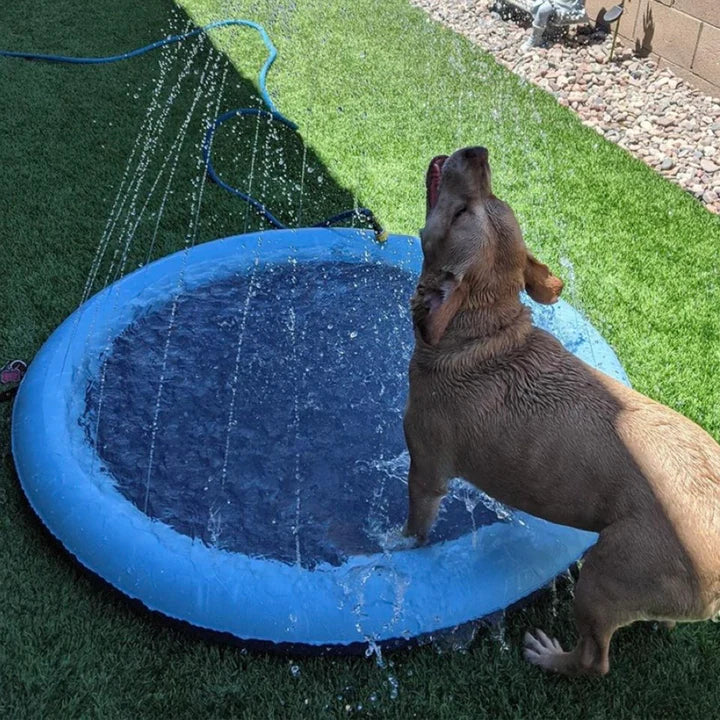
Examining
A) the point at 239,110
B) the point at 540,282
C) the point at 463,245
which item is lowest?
the point at 239,110

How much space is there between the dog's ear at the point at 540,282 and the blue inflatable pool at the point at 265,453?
0.98 meters

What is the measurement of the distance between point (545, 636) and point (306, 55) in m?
7.28

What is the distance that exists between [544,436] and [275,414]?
177 cm

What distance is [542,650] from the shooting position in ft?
10.4

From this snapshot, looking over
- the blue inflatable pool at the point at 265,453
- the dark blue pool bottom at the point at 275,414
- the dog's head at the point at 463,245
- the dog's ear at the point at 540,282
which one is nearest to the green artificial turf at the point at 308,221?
the blue inflatable pool at the point at 265,453

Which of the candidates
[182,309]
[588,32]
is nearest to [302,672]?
[182,309]

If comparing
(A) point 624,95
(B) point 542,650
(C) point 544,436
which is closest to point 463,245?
(C) point 544,436

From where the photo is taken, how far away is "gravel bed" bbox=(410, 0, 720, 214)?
697cm

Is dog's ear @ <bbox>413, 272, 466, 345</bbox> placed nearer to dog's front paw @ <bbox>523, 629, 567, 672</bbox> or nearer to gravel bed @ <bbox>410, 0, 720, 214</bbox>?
dog's front paw @ <bbox>523, 629, 567, 672</bbox>

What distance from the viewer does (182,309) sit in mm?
4797

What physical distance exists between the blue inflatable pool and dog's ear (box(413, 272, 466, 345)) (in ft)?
3.42

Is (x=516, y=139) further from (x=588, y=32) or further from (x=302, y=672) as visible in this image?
(x=302, y=672)

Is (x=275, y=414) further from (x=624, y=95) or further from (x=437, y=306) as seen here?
(x=624, y=95)

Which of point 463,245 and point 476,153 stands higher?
point 476,153
